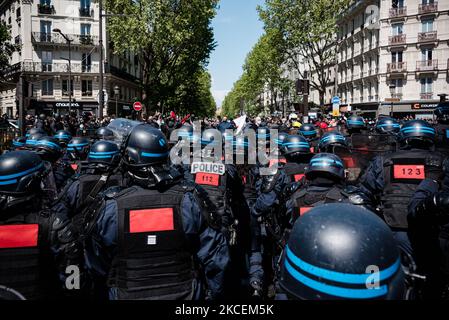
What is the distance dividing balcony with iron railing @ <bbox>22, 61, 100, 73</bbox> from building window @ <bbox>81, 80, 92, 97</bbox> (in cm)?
116

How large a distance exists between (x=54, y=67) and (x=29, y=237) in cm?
3983

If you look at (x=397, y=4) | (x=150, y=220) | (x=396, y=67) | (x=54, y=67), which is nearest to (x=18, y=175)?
(x=150, y=220)

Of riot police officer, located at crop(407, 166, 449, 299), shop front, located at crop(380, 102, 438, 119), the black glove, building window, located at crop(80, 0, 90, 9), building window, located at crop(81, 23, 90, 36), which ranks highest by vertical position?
building window, located at crop(80, 0, 90, 9)

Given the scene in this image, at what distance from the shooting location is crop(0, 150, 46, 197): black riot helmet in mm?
2625

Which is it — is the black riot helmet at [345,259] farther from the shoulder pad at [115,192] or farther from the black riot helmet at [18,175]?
the black riot helmet at [18,175]

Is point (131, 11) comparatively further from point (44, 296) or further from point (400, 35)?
point (400, 35)

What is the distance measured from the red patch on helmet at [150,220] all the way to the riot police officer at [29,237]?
→ 51 centimetres

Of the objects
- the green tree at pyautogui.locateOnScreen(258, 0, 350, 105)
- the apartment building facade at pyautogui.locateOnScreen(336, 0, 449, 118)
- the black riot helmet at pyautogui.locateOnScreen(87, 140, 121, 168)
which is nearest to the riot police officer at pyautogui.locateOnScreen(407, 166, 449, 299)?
the black riot helmet at pyautogui.locateOnScreen(87, 140, 121, 168)

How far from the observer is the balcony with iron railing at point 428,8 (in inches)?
1357

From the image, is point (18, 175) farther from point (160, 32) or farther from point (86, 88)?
point (86, 88)

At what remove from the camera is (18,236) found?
96.9 inches

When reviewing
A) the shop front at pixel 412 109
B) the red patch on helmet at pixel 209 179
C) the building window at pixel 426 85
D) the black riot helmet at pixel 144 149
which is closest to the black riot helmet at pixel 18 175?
the black riot helmet at pixel 144 149

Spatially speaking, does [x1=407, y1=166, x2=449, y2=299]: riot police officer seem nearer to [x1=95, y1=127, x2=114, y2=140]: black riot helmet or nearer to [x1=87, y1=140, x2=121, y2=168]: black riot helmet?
[x1=87, y1=140, x2=121, y2=168]: black riot helmet

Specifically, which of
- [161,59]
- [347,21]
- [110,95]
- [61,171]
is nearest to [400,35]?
[347,21]
